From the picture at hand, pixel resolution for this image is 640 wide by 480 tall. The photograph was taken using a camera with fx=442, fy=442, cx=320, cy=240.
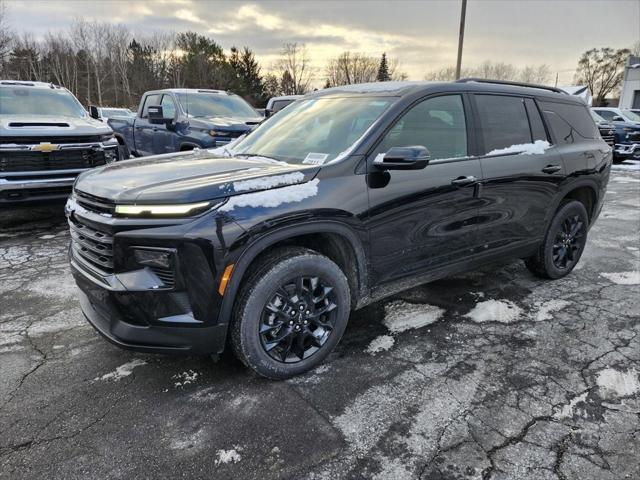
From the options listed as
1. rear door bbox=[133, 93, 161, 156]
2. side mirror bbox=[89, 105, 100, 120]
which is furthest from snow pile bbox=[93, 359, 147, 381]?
rear door bbox=[133, 93, 161, 156]

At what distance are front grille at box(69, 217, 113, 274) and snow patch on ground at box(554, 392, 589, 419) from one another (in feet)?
8.52

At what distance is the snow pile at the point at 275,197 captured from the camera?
2.39 meters

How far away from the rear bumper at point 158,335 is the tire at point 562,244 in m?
3.26

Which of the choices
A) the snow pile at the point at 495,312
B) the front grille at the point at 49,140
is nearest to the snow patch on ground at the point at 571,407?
the snow pile at the point at 495,312

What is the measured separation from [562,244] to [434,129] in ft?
6.95

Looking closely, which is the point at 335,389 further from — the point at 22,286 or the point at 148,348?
the point at 22,286

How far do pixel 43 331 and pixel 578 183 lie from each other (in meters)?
4.82

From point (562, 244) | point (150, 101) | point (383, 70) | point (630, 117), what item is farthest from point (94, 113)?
point (383, 70)

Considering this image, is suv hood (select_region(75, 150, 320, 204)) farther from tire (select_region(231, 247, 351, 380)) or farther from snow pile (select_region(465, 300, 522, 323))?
snow pile (select_region(465, 300, 522, 323))

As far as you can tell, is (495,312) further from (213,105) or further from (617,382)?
(213,105)

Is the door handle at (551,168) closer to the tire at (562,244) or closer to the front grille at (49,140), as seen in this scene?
the tire at (562,244)

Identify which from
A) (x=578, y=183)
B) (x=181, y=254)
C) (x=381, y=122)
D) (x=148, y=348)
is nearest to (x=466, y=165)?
(x=381, y=122)

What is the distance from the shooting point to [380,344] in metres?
3.21

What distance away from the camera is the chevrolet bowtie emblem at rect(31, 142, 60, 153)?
5.72 m
